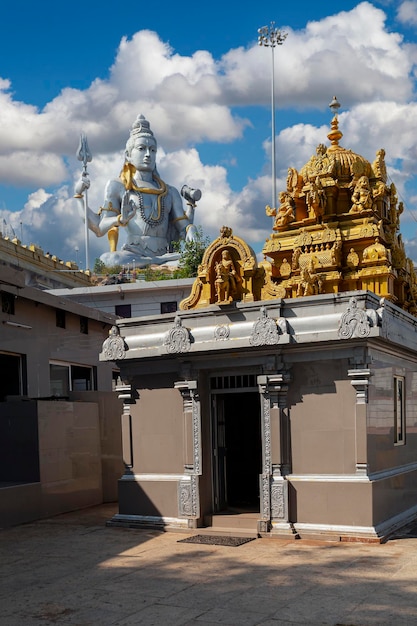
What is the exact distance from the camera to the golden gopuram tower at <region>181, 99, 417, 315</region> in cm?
1812

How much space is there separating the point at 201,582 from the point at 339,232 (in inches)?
430

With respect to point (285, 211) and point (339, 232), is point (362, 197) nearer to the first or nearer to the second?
point (339, 232)

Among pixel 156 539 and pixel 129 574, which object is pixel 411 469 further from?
pixel 129 574

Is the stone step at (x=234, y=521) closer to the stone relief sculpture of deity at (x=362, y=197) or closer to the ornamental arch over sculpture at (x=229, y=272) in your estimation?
the ornamental arch over sculpture at (x=229, y=272)

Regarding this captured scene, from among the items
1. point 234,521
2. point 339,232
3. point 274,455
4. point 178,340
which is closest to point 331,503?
point 274,455

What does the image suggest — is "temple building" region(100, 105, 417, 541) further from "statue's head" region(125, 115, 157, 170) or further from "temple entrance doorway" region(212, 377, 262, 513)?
"statue's head" region(125, 115, 157, 170)

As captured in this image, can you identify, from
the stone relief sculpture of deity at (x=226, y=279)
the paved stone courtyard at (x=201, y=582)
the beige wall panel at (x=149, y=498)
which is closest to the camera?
the paved stone courtyard at (x=201, y=582)

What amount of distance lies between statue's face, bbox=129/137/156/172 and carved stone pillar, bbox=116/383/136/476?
47.0 metres

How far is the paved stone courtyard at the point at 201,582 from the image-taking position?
8.35 meters

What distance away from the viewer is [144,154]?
197 ft

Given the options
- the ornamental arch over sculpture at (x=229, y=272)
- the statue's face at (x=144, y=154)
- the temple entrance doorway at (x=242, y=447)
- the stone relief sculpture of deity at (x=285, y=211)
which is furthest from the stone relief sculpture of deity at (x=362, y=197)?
the statue's face at (x=144, y=154)

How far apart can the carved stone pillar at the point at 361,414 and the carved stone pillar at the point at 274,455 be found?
1.31 m

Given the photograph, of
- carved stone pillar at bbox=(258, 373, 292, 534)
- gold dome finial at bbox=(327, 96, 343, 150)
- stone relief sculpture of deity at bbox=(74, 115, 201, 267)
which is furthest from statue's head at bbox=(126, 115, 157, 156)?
carved stone pillar at bbox=(258, 373, 292, 534)

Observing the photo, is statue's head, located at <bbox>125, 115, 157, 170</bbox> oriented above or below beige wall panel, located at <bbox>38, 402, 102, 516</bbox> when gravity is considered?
above
